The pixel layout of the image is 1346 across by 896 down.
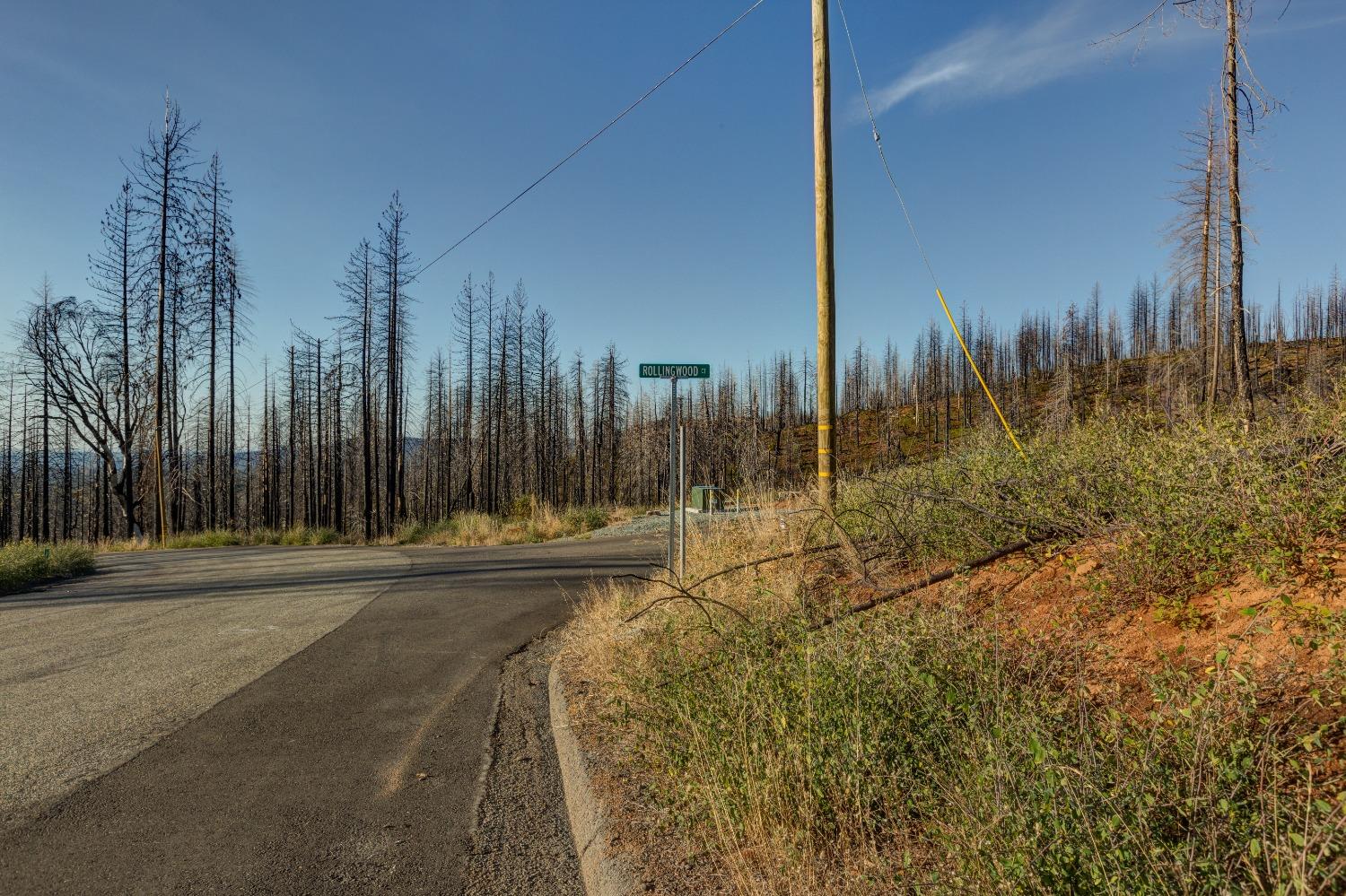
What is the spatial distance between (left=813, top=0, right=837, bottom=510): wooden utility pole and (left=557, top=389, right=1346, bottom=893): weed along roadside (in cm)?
285

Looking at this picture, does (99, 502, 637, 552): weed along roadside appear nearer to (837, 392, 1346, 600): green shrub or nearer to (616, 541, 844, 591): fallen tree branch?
(616, 541, 844, 591): fallen tree branch

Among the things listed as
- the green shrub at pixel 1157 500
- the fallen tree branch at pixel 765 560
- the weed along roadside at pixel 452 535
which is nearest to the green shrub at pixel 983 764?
the green shrub at pixel 1157 500

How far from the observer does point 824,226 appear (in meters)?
8.62

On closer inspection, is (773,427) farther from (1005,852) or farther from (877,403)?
(1005,852)

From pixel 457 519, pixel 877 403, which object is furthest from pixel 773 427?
pixel 457 519

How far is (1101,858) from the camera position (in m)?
1.98

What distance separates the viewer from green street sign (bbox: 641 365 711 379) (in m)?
7.83

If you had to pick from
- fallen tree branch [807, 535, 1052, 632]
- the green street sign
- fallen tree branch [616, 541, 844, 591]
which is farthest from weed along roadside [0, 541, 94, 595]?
fallen tree branch [807, 535, 1052, 632]

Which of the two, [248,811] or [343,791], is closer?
[248,811]

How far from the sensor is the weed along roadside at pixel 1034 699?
2.10 meters

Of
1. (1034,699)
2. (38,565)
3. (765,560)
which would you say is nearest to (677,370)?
(765,560)

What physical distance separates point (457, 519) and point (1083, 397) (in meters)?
69.5

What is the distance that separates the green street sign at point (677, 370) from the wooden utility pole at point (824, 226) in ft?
5.17

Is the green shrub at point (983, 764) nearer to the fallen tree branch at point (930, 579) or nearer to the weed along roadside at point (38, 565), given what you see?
the fallen tree branch at point (930, 579)
